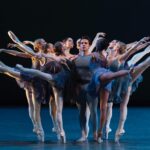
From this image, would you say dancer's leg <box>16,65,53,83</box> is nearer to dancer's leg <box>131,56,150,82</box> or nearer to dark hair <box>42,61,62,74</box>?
dark hair <box>42,61,62,74</box>

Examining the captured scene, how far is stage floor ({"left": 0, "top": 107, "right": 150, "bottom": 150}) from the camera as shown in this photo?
23.8 ft

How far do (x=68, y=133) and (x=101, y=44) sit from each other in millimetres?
Result: 1724

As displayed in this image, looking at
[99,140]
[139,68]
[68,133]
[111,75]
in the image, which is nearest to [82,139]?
[99,140]

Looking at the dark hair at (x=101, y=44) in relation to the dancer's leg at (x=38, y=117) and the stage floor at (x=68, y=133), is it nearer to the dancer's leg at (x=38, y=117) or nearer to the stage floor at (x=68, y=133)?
the dancer's leg at (x=38, y=117)

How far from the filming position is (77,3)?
1261cm

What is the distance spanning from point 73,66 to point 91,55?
270 mm

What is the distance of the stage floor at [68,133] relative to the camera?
23.8 feet

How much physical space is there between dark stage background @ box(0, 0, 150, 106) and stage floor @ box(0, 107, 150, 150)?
→ 165 cm

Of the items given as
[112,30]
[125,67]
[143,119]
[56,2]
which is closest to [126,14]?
[112,30]

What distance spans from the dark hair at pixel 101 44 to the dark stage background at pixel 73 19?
488 centimetres

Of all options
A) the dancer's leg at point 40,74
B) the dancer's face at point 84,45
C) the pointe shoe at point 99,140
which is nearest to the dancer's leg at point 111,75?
the dancer's face at point 84,45

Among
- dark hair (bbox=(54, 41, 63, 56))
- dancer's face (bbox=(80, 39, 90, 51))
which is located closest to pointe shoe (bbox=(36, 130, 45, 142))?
dark hair (bbox=(54, 41, 63, 56))

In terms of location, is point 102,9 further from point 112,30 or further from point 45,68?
point 45,68

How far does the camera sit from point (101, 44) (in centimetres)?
766
